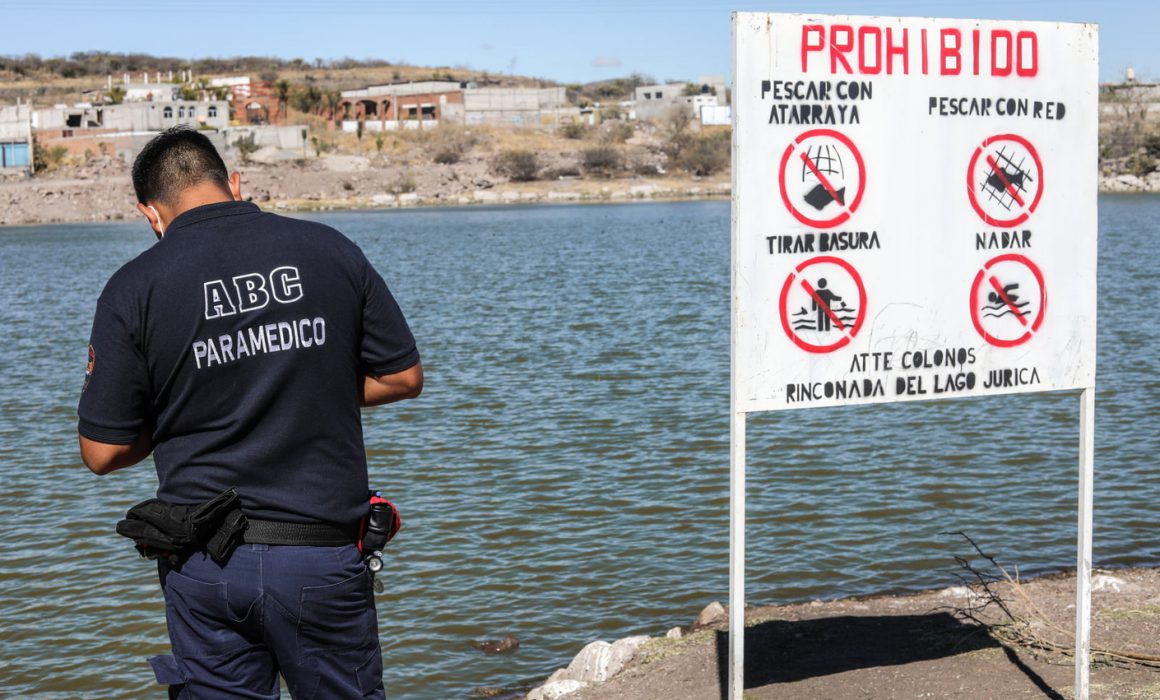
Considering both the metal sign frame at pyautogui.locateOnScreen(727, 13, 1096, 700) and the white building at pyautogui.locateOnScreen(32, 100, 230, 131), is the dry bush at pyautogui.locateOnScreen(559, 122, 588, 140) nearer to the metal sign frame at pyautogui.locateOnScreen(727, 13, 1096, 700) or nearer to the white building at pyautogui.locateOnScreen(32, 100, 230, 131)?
the white building at pyautogui.locateOnScreen(32, 100, 230, 131)

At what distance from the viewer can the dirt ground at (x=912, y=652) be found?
495 centimetres

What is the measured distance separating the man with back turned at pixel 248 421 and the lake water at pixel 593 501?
3673 mm

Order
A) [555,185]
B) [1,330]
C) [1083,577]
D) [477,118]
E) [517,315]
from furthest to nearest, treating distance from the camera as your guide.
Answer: [477,118] → [555,185] → [517,315] → [1,330] → [1083,577]

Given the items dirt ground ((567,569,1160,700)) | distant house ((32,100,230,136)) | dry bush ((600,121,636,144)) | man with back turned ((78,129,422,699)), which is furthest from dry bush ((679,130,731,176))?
man with back turned ((78,129,422,699))

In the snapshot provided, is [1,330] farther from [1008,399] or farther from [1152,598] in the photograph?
[1152,598]

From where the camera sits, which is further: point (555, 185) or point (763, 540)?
point (555, 185)

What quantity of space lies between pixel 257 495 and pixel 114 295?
61 centimetres

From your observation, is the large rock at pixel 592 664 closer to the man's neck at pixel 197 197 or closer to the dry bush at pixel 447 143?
the man's neck at pixel 197 197

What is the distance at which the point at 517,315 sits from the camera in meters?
23.9

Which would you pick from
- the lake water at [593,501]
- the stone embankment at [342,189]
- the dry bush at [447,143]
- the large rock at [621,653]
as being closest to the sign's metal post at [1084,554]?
the large rock at [621,653]

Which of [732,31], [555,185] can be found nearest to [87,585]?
[732,31]

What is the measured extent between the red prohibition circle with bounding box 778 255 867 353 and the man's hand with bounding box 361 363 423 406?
140 centimetres

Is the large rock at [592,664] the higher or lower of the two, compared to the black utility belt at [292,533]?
lower

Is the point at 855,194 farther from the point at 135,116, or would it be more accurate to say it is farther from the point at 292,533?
the point at 135,116
